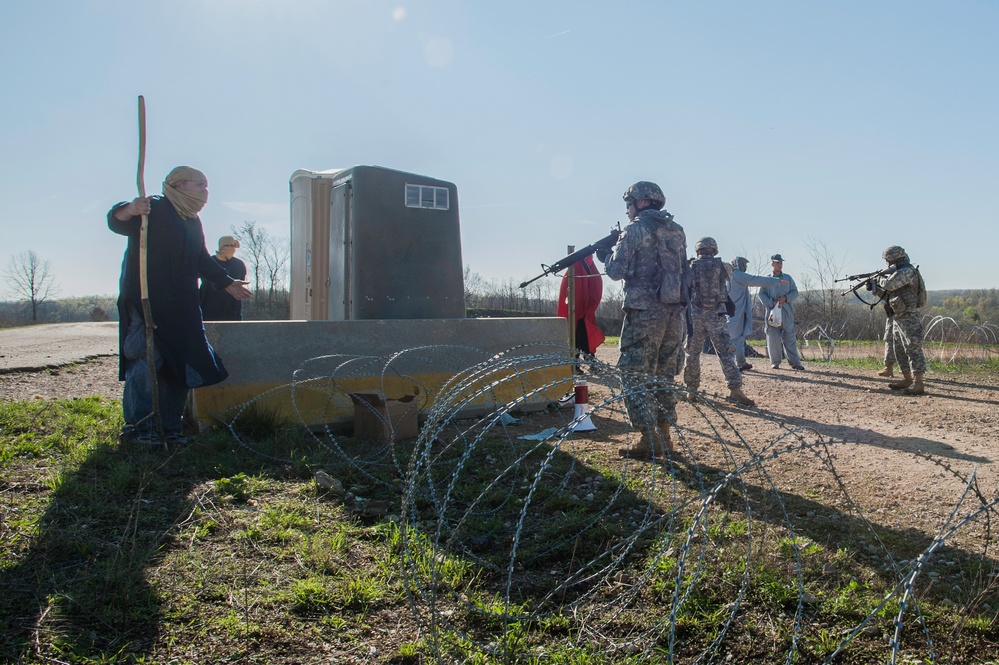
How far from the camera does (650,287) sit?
5.31 m

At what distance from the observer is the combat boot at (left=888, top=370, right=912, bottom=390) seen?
916cm

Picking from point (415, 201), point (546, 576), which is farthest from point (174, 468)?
point (415, 201)

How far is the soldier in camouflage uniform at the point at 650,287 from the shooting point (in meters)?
5.29

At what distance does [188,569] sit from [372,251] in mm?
4524

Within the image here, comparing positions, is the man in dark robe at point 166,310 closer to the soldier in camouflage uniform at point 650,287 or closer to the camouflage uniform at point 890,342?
the soldier in camouflage uniform at point 650,287

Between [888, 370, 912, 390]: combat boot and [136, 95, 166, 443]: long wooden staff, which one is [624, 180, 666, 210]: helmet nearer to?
[136, 95, 166, 443]: long wooden staff

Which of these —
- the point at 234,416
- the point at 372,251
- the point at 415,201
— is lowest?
the point at 234,416

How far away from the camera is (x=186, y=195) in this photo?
17.3 ft

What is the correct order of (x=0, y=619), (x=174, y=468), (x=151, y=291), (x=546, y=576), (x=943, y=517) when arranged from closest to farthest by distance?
(x=0, y=619)
(x=546, y=576)
(x=943, y=517)
(x=174, y=468)
(x=151, y=291)

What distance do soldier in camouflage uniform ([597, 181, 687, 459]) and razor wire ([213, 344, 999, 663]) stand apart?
10.6 inches

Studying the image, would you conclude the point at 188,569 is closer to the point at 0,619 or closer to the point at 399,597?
the point at 0,619

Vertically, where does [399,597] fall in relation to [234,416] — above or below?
below

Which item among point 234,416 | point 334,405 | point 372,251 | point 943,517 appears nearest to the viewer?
point 943,517

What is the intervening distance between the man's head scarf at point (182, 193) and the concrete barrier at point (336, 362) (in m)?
1.05
